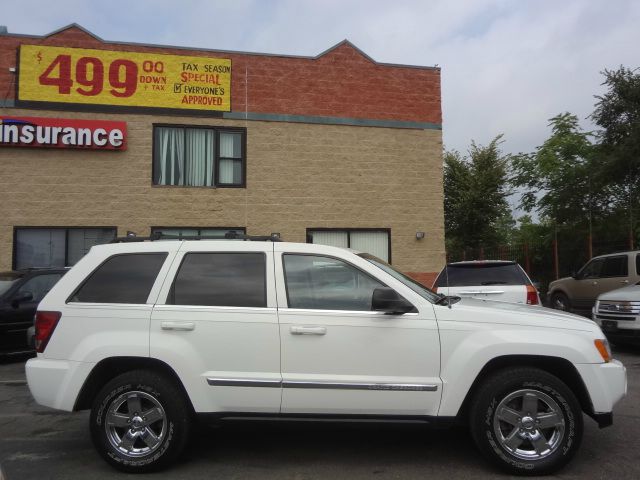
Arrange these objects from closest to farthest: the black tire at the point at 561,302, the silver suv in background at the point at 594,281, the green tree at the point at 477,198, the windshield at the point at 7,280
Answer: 1. the windshield at the point at 7,280
2. the silver suv in background at the point at 594,281
3. the black tire at the point at 561,302
4. the green tree at the point at 477,198

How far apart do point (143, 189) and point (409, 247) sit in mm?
6820

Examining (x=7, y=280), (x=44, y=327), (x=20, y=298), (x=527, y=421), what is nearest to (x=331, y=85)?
(x=7, y=280)

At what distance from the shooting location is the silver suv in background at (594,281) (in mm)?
12031

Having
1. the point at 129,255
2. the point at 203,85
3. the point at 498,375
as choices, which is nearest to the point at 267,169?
the point at 203,85

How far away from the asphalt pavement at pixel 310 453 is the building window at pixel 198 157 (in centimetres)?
881

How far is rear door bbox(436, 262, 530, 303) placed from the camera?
7895mm

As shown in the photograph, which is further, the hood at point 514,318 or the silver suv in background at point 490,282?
the silver suv in background at point 490,282

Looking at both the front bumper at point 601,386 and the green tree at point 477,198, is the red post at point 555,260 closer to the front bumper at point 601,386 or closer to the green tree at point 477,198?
the green tree at point 477,198

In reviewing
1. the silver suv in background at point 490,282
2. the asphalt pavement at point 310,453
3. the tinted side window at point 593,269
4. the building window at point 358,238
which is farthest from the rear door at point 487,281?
the building window at point 358,238

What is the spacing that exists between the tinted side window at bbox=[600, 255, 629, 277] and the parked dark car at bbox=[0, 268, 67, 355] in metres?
11.2

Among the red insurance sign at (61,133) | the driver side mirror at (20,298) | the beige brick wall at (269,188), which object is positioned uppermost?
the red insurance sign at (61,133)

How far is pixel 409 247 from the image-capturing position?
1468cm

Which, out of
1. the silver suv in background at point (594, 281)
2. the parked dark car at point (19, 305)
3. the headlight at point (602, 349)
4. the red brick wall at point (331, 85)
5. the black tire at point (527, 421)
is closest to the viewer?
the black tire at point (527, 421)

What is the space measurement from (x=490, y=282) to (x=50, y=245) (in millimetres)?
10142
